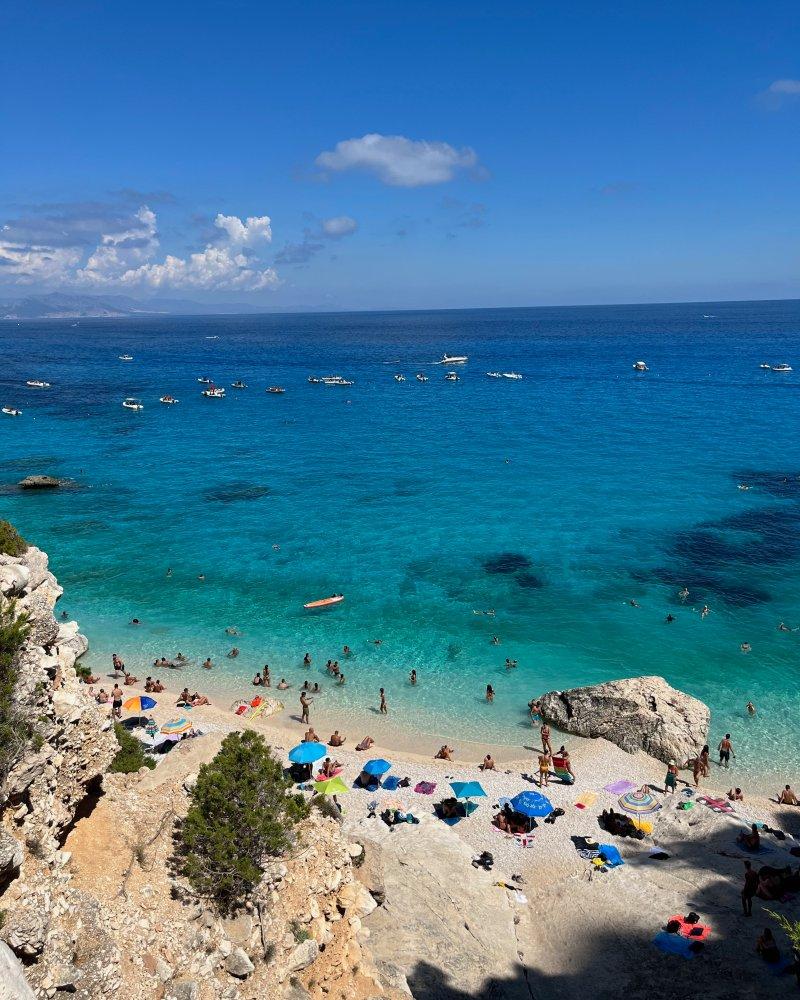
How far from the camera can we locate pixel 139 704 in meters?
29.6

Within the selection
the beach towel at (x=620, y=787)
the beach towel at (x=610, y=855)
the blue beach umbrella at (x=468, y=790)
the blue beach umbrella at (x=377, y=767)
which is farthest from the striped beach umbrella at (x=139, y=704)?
the beach towel at (x=620, y=787)

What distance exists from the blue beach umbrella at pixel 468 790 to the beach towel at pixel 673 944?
762cm

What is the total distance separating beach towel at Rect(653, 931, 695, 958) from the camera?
698 inches

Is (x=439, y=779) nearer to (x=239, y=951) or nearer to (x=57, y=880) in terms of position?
(x=239, y=951)

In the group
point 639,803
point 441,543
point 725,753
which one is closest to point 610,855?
point 639,803

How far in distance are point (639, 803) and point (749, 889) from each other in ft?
18.0

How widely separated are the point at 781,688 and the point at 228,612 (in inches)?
1180

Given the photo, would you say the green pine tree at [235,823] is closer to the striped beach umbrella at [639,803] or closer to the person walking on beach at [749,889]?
the person walking on beach at [749,889]

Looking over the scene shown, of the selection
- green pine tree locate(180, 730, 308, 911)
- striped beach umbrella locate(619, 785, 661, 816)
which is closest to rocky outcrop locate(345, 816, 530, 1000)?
green pine tree locate(180, 730, 308, 911)

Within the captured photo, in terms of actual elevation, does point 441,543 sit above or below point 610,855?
above

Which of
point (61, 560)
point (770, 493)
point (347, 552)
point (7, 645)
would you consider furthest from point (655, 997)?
point (770, 493)

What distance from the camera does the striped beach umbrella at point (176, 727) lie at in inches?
1101

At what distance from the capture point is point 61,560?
46.6 meters

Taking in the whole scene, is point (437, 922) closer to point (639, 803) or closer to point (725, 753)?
point (639, 803)
